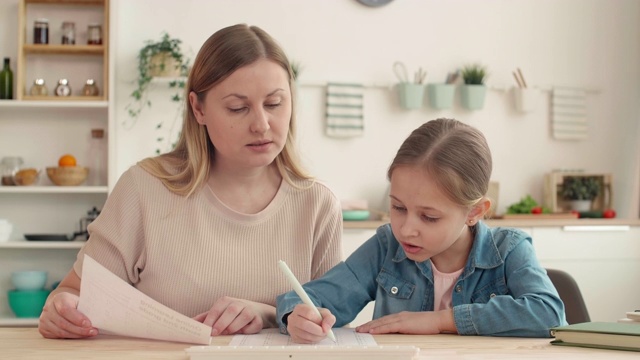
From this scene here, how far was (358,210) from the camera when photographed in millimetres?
4844

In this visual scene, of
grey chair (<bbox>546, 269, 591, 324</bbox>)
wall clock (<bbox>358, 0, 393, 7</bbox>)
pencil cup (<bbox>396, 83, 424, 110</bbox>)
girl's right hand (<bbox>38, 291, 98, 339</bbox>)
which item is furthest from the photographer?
wall clock (<bbox>358, 0, 393, 7</bbox>)

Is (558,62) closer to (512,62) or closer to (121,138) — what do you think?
(512,62)

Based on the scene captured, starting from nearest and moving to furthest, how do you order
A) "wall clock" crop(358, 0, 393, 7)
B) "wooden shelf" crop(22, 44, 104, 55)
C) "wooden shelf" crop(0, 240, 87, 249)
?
"wooden shelf" crop(0, 240, 87, 249) → "wooden shelf" crop(22, 44, 104, 55) → "wall clock" crop(358, 0, 393, 7)

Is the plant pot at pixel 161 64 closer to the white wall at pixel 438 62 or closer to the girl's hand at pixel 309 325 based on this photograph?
the white wall at pixel 438 62

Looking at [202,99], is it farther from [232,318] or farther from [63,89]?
[63,89]

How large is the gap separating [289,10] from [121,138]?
118 cm

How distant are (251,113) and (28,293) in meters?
3.17

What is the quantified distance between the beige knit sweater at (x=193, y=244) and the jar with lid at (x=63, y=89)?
9.70 ft

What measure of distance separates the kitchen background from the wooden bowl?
24 cm

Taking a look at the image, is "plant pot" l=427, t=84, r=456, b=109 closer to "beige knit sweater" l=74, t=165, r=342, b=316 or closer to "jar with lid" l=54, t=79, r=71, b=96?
"jar with lid" l=54, t=79, r=71, b=96

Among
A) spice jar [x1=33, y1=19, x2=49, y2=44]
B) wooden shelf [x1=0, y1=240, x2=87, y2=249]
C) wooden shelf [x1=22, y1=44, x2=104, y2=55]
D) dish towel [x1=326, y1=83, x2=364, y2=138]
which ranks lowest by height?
wooden shelf [x1=0, y1=240, x2=87, y2=249]

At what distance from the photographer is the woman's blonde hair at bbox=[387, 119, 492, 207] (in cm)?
177

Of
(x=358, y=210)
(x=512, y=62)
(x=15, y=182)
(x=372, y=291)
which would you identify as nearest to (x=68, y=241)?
(x=15, y=182)

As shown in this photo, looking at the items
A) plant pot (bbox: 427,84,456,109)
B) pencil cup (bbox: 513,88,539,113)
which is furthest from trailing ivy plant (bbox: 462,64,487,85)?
pencil cup (bbox: 513,88,539,113)
